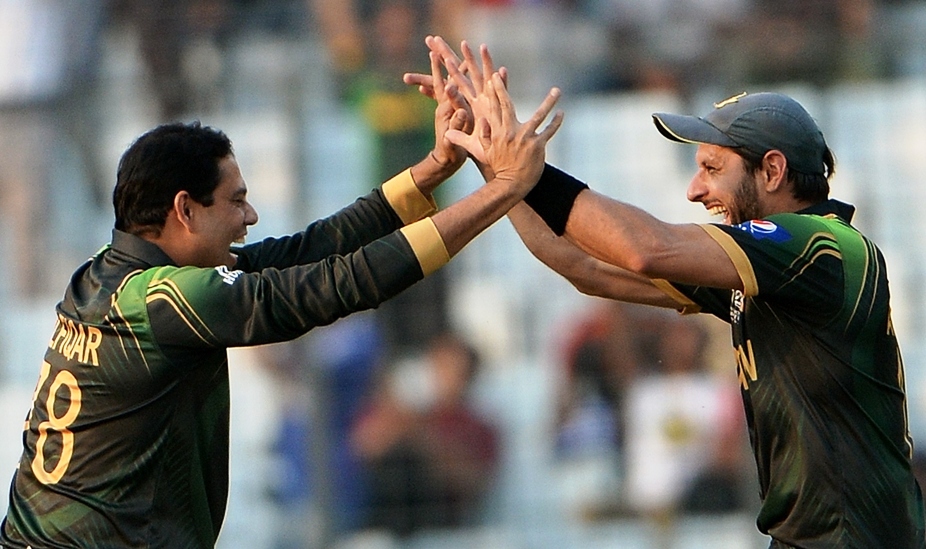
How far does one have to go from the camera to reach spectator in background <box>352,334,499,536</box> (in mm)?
8984

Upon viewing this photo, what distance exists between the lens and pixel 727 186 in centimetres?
505

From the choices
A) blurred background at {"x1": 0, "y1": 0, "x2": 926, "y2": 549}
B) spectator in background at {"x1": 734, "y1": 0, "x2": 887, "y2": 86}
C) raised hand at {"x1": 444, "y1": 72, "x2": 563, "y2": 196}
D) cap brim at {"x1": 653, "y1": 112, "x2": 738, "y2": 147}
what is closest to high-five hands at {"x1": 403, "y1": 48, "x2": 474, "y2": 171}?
raised hand at {"x1": 444, "y1": 72, "x2": 563, "y2": 196}

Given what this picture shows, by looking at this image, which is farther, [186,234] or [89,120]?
[89,120]

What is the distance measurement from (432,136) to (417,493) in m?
2.01

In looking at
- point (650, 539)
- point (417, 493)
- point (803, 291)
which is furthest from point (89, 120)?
point (803, 291)

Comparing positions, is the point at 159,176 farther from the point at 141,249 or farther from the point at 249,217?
the point at 249,217

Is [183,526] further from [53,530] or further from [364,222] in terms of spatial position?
[364,222]

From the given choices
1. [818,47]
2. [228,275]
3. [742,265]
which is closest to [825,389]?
[742,265]

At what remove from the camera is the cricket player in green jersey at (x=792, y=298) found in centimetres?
471

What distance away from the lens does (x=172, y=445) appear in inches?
189

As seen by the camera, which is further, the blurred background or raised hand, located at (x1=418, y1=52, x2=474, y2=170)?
the blurred background

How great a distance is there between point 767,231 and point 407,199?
138 centimetres

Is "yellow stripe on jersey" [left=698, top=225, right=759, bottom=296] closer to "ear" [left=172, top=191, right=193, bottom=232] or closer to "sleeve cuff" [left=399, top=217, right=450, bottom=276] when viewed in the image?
"sleeve cuff" [left=399, top=217, right=450, bottom=276]

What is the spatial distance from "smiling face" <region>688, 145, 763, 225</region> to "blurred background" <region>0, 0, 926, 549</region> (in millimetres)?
3901
